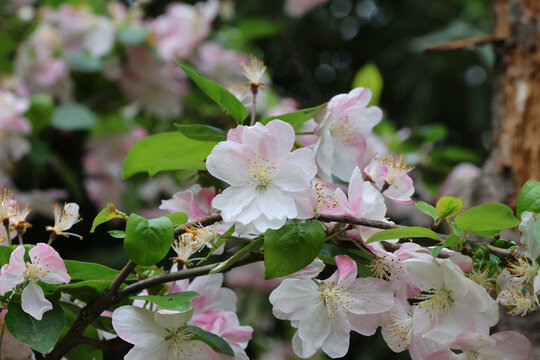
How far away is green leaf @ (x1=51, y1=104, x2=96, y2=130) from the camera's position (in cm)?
143

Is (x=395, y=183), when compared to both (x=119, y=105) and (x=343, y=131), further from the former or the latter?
(x=119, y=105)

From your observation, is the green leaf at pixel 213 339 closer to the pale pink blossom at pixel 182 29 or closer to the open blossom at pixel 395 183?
the open blossom at pixel 395 183

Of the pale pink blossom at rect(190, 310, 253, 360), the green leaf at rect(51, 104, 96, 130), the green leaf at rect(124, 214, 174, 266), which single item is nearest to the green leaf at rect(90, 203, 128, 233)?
the green leaf at rect(124, 214, 174, 266)

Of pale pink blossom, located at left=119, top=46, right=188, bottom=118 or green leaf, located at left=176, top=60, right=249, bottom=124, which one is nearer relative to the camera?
green leaf, located at left=176, top=60, right=249, bottom=124

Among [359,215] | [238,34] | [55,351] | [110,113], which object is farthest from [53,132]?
[359,215]

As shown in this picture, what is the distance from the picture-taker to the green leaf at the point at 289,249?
0.47 metres

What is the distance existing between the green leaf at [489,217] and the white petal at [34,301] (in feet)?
1.19

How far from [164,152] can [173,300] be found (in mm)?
199

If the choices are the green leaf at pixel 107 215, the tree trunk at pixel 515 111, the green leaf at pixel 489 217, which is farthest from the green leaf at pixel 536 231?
the tree trunk at pixel 515 111

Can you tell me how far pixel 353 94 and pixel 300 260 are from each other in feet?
0.77

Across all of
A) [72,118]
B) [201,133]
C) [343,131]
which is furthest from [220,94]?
[72,118]

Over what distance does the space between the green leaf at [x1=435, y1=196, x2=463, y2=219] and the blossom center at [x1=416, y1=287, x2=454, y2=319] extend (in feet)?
0.22

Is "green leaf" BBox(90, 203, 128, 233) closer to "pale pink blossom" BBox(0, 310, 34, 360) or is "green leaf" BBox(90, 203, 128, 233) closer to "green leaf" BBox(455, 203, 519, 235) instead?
"pale pink blossom" BBox(0, 310, 34, 360)

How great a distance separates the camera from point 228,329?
0.57 metres
